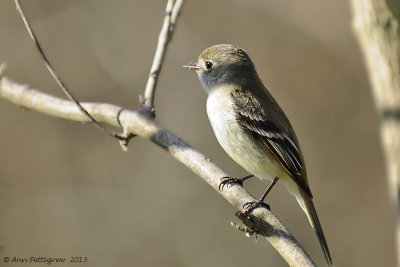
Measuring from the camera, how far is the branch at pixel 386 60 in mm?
2998

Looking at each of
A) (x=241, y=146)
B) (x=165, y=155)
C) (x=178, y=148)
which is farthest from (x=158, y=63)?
(x=165, y=155)

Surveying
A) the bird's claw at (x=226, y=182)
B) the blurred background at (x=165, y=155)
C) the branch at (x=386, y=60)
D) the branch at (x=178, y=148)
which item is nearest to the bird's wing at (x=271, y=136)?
the bird's claw at (x=226, y=182)

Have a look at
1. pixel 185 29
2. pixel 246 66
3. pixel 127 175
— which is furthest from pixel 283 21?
pixel 127 175

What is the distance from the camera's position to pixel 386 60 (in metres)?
3.06

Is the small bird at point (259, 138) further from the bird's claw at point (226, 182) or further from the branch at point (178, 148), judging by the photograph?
the branch at point (178, 148)

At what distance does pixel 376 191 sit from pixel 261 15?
2.95 meters

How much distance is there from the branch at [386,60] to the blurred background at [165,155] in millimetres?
4048

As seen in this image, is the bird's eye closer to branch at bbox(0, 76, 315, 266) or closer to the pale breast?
the pale breast

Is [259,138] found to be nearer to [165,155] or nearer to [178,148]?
[178,148]

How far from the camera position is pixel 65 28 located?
7.87 m

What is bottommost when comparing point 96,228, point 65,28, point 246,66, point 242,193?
point 96,228

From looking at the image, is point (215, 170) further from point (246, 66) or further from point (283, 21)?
point (283, 21)

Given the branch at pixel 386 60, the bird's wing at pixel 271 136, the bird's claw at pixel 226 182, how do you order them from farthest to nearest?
1. the bird's wing at pixel 271 136
2. the bird's claw at pixel 226 182
3. the branch at pixel 386 60

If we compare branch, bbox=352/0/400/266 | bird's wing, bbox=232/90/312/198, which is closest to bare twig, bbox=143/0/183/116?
bird's wing, bbox=232/90/312/198
